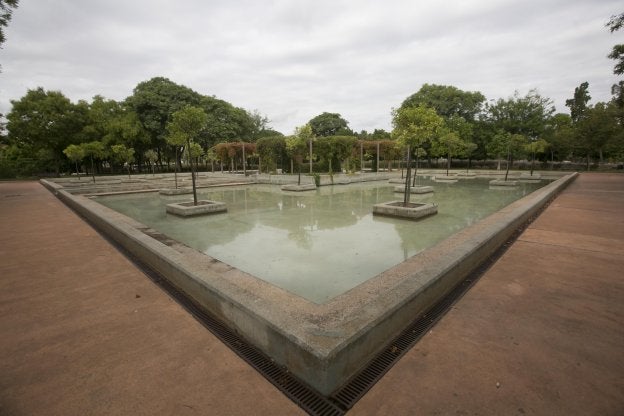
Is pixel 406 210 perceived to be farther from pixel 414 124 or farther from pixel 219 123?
pixel 219 123

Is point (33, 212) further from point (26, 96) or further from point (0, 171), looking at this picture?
point (0, 171)

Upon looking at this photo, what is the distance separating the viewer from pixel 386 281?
11.9 feet

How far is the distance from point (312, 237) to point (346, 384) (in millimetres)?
4368

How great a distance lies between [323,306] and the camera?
3008 mm

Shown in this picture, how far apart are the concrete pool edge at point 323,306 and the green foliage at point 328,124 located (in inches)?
2244

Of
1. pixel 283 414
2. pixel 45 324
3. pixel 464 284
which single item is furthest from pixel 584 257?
pixel 45 324

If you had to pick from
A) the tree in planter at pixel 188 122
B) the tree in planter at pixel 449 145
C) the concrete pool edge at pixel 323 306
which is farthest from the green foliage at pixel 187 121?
the tree in planter at pixel 449 145

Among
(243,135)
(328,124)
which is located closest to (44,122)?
(243,135)

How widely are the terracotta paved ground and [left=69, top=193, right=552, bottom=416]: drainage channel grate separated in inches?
3.2

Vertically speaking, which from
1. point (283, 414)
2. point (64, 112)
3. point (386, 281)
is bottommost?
point (283, 414)

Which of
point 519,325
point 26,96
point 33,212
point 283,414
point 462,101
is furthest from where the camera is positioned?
point 462,101

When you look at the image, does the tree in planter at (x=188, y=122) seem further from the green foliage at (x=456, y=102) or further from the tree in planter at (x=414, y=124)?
the green foliage at (x=456, y=102)

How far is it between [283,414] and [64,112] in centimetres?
3958

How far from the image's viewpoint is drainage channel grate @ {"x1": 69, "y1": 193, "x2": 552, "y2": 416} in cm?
220
